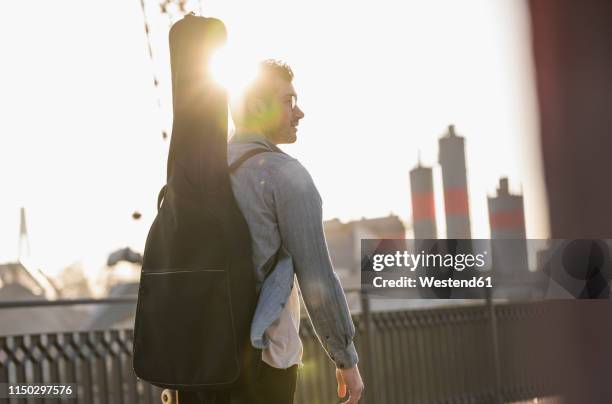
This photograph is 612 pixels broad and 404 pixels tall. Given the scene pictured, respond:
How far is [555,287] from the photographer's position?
2.81 meters

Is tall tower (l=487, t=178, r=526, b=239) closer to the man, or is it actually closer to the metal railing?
the metal railing

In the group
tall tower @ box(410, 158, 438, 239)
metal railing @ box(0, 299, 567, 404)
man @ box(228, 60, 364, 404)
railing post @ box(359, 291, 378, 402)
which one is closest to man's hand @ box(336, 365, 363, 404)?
man @ box(228, 60, 364, 404)

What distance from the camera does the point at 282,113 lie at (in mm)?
2354

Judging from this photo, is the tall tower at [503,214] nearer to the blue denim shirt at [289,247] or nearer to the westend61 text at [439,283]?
the westend61 text at [439,283]

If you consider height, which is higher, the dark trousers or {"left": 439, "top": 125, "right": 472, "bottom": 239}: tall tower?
the dark trousers

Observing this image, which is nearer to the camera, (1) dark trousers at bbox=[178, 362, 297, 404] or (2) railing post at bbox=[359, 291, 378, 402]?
(1) dark trousers at bbox=[178, 362, 297, 404]

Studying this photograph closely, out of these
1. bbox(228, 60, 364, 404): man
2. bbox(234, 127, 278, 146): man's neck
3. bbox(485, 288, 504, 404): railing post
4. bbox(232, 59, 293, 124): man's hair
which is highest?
bbox(232, 59, 293, 124): man's hair

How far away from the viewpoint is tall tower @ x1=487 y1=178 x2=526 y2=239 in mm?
52250

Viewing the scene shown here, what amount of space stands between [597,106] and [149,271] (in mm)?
1319

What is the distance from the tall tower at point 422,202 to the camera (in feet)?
189

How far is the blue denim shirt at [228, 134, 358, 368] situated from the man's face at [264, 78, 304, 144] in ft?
0.36

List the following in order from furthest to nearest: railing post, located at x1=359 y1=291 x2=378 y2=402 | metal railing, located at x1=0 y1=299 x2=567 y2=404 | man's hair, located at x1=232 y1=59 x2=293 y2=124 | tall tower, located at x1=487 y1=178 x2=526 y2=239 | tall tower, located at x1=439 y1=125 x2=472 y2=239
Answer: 1. tall tower, located at x1=439 y1=125 x2=472 y2=239
2. tall tower, located at x1=487 y1=178 x2=526 y2=239
3. railing post, located at x1=359 y1=291 x2=378 y2=402
4. metal railing, located at x1=0 y1=299 x2=567 y2=404
5. man's hair, located at x1=232 y1=59 x2=293 y2=124

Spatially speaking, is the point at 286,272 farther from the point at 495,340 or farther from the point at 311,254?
the point at 495,340

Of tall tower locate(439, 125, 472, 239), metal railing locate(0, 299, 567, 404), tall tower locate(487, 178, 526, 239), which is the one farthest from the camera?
tall tower locate(439, 125, 472, 239)
